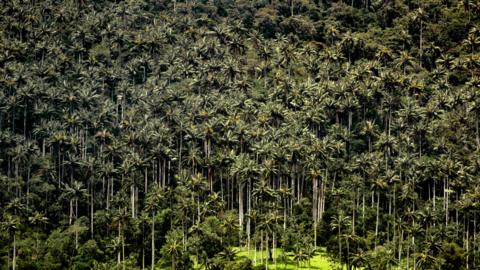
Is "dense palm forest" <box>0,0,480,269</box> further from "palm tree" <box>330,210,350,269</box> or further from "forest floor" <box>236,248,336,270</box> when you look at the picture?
"forest floor" <box>236,248,336,270</box>

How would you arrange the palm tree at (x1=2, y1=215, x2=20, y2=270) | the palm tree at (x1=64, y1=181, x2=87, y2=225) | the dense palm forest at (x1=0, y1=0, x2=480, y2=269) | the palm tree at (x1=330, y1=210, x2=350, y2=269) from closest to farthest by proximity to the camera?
the palm tree at (x1=2, y1=215, x2=20, y2=270) < the palm tree at (x1=330, y1=210, x2=350, y2=269) < the dense palm forest at (x1=0, y1=0, x2=480, y2=269) < the palm tree at (x1=64, y1=181, x2=87, y2=225)

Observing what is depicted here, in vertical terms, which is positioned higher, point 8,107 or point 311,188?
point 8,107

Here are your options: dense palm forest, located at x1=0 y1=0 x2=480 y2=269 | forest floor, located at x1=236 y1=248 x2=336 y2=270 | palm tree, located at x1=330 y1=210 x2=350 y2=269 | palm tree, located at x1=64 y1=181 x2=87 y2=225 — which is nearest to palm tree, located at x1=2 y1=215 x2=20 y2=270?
A: dense palm forest, located at x1=0 y1=0 x2=480 y2=269

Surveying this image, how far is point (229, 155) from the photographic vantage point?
147 m

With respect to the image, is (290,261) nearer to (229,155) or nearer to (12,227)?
(229,155)

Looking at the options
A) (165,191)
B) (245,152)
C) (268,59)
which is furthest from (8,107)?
(268,59)

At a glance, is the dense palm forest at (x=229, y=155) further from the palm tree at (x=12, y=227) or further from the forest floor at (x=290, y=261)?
the forest floor at (x=290, y=261)

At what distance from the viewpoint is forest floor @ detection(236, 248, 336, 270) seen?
125744mm

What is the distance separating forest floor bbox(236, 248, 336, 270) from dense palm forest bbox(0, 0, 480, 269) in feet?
6.07

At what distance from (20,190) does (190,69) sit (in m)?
61.7

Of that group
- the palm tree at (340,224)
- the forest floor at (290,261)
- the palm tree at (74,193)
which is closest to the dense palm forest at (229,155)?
the palm tree at (340,224)

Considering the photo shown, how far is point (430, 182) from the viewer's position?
15525 cm

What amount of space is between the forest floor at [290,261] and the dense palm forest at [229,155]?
6.07 feet

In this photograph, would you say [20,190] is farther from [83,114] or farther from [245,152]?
[245,152]
